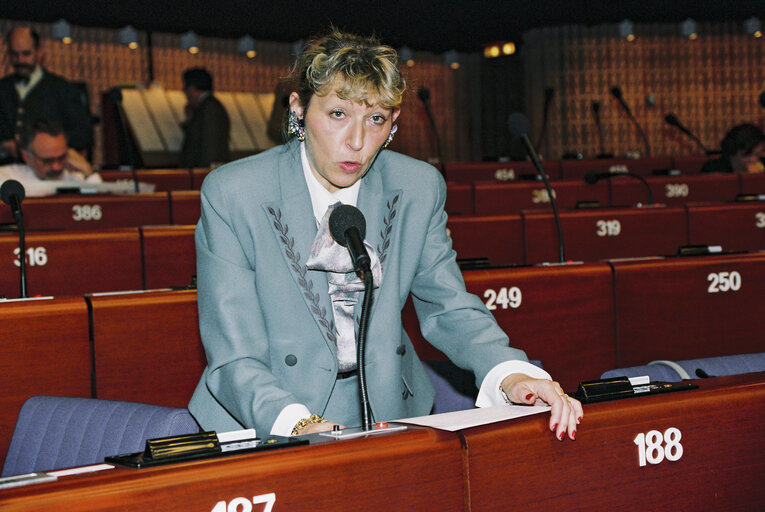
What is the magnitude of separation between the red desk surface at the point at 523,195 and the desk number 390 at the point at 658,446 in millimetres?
4986

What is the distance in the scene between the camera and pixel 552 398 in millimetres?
1335

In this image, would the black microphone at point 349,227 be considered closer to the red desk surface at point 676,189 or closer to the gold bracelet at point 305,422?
the gold bracelet at point 305,422

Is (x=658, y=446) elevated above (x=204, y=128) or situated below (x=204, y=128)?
below

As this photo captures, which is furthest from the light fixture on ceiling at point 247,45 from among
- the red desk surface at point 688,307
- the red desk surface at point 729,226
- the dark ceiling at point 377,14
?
the red desk surface at point 688,307

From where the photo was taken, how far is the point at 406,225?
192cm

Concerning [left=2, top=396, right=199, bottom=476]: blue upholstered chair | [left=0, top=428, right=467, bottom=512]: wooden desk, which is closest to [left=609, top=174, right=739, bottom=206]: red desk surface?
[left=2, top=396, right=199, bottom=476]: blue upholstered chair

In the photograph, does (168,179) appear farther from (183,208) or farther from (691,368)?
(691,368)

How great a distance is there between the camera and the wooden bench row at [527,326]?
8.70 ft

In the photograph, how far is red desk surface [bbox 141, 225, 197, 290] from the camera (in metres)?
4.00

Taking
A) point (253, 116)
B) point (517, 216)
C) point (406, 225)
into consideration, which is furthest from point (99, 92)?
point (406, 225)

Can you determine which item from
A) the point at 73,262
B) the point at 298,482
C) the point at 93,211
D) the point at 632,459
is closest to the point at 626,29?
the point at 93,211

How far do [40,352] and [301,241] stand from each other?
46.4 inches

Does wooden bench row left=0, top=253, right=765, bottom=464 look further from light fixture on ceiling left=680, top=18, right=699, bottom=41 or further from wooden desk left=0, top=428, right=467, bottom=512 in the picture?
light fixture on ceiling left=680, top=18, right=699, bottom=41

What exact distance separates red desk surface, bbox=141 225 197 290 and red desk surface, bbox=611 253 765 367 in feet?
5.98
